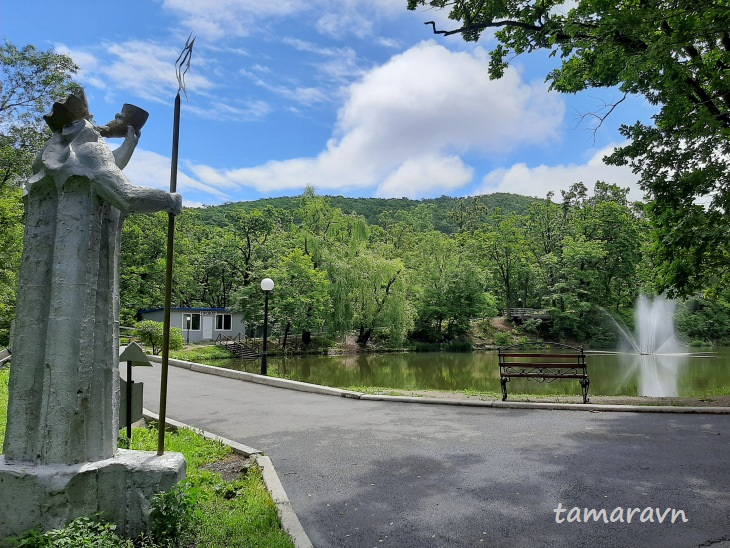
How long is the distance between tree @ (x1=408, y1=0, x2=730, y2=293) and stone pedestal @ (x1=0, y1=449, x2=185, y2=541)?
745 centimetres

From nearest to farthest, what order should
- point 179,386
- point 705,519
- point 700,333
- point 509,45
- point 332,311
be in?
point 705,519, point 509,45, point 179,386, point 332,311, point 700,333

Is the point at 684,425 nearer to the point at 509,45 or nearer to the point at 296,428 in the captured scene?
the point at 296,428

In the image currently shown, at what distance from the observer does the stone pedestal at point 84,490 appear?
3248mm

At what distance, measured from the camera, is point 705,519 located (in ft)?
12.9

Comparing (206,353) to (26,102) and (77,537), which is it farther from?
(77,537)

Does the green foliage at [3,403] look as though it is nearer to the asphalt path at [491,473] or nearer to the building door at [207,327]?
the asphalt path at [491,473]

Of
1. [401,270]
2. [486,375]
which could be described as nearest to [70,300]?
[486,375]

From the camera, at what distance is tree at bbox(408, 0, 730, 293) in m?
7.12

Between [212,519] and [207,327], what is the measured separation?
35191mm

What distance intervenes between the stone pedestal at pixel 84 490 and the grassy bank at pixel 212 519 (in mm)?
125

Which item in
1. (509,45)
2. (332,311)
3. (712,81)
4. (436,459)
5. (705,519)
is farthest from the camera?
(332,311)

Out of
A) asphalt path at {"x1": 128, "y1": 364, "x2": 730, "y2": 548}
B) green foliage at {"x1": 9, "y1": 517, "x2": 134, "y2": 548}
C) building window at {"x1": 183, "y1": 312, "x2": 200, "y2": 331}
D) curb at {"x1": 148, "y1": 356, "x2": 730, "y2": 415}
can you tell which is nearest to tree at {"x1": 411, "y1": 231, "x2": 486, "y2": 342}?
building window at {"x1": 183, "y1": 312, "x2": 200, "y2": 331}

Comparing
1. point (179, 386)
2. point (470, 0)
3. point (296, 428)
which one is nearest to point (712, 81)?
point (470, 0)

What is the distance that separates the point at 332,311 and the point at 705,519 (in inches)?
1194
